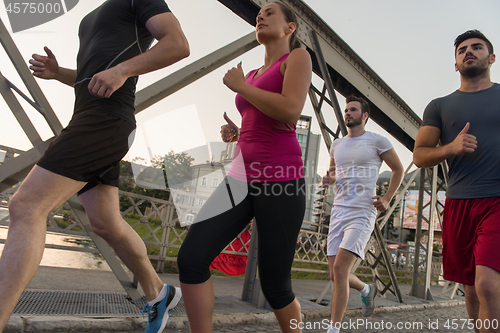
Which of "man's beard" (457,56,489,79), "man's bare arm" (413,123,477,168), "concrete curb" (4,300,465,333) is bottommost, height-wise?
"concrete curb" (4,300,465,333)

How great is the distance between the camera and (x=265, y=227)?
1642mm

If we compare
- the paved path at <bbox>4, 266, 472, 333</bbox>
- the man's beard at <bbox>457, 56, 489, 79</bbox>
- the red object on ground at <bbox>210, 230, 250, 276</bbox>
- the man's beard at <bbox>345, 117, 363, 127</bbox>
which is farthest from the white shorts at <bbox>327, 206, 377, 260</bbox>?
the red object on ground at <bbox>210, 230, 250, 276</bbox>

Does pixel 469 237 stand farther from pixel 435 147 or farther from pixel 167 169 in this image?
pixel 167 169

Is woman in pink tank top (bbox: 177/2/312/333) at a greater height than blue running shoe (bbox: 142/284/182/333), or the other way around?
woman in pink tank top (bbox: 177/2/312/333)

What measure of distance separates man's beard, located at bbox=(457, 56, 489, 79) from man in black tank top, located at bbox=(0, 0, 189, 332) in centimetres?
183

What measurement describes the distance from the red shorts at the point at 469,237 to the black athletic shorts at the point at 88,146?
198 cm

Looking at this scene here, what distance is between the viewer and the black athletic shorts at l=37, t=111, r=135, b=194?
1.49 meters

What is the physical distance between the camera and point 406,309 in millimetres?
5246

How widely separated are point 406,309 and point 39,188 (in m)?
A: 5.41

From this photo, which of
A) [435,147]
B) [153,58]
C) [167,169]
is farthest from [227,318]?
[153,58]

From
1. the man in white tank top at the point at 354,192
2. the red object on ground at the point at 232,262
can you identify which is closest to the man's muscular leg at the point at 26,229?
the man in white tank top at the point at 354,192

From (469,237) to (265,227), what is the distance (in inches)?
53.7

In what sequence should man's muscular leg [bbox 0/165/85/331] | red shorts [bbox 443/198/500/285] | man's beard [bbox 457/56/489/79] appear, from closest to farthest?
man's muscular leg [bbox 0/165/85/331], red shorts [bbox 443/198/500/285], man's beard [bbox 457/56/489/79]

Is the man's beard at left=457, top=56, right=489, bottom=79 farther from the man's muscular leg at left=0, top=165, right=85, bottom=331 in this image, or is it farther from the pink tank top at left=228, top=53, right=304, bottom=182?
the man's muscular leg at left=0, top=165, right=85, bottom=331
